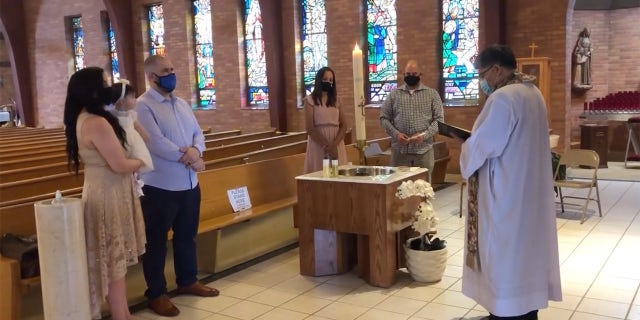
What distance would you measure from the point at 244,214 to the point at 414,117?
5.48ft

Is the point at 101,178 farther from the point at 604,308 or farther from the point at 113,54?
the point at 113,54

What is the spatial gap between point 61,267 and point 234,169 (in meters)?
2.10

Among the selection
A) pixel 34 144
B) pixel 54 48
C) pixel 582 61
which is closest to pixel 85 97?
pixel 34 144

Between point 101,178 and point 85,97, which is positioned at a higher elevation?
point 85,97

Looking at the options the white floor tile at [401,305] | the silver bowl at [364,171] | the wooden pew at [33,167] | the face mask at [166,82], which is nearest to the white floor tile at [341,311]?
the white floor tile at [401,305]

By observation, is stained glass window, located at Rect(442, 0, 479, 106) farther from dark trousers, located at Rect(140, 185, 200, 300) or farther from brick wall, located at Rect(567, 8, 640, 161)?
dark trousers, located at Rect(140, 185, 200, 300)

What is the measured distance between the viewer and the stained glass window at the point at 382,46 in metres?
10.2

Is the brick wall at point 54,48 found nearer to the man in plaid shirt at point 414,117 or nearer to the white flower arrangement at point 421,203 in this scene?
the man in plaid shirt at point 414,117

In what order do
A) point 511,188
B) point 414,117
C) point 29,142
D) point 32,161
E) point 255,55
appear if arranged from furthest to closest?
point 255,55
point 29,142
point 32,161
point 414,117
point 511,188

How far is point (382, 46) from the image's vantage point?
1034 cm

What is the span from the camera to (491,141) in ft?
9.79

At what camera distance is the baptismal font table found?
4.04m

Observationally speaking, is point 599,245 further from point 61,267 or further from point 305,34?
point 305,34

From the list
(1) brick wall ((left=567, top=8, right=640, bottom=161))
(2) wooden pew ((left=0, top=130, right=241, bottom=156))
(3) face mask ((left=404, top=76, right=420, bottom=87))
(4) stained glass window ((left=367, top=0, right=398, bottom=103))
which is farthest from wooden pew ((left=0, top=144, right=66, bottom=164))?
(1) brick wall ((left=567, top=8, right=640, bottom=161))
